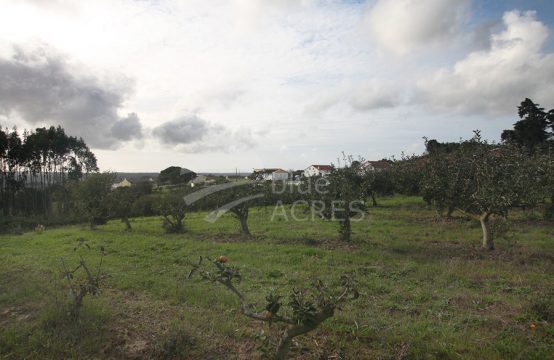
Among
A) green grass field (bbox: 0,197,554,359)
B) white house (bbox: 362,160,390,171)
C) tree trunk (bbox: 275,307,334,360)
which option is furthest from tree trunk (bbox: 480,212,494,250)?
tree trunk (bbox: 275,307,334,360)

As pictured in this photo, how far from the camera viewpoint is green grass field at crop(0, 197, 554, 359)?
17.3ft

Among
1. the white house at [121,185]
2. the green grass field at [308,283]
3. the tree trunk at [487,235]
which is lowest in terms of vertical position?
the green grass field at [308,283]

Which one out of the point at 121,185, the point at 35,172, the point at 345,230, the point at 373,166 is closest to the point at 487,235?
the point at 345,230

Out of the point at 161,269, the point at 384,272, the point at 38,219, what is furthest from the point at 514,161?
the point at 38,219

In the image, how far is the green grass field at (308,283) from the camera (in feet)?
17.3

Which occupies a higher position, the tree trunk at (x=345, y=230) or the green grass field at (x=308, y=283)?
the tree trunk at (x=345, y=230)

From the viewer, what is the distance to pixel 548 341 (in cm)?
536

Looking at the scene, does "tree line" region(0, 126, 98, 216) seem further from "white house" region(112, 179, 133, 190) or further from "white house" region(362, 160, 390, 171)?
"white house" region(362, 160, 390, 171)

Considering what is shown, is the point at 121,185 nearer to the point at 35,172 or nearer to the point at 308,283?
the point at 35,172

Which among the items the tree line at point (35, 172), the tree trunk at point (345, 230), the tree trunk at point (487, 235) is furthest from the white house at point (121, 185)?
the tree trunk at point (487, 235)

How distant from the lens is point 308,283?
8.66 meters

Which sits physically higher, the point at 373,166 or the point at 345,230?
the point at 373,166

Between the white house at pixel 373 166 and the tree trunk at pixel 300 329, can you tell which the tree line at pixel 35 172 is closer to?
the white house at pixel 373 166

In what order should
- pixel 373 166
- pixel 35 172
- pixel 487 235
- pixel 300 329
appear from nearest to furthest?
pixel 300 329
pixel 487 235
pixel 373 166
pixel 35 172
